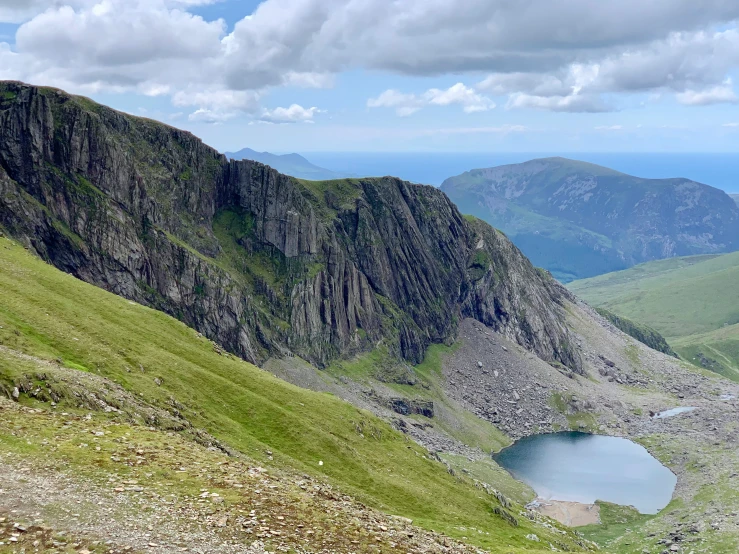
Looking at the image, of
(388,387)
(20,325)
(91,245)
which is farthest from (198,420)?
(388,387)

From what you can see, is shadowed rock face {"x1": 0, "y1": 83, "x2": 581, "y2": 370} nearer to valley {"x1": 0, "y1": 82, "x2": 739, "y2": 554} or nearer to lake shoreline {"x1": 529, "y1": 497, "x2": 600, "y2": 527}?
valley {"x1": 0, "y1": 82, "x2": 739, "y2": 554}

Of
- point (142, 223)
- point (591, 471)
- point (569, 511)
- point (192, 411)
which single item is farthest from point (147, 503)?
point (591, 471)

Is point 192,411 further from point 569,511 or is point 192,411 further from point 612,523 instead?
point 612,523

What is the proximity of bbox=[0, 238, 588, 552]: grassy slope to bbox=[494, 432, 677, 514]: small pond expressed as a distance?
6942 cm

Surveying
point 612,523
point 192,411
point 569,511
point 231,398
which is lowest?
point 569,511

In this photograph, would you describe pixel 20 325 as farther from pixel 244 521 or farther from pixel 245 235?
pixel 245 235

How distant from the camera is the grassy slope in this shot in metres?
70.6

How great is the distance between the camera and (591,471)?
173875mm

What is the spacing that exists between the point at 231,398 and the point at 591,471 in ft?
410

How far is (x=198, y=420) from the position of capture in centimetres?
7150

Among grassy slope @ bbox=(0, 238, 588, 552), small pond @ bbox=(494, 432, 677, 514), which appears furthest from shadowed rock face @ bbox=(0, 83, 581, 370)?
small pond @ bbox=(494, 432, 677, 514)

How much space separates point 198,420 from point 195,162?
445ft

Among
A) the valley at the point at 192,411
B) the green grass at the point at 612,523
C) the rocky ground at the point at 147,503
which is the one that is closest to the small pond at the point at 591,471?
the green grass at the point at 612,523

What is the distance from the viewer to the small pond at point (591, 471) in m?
155
